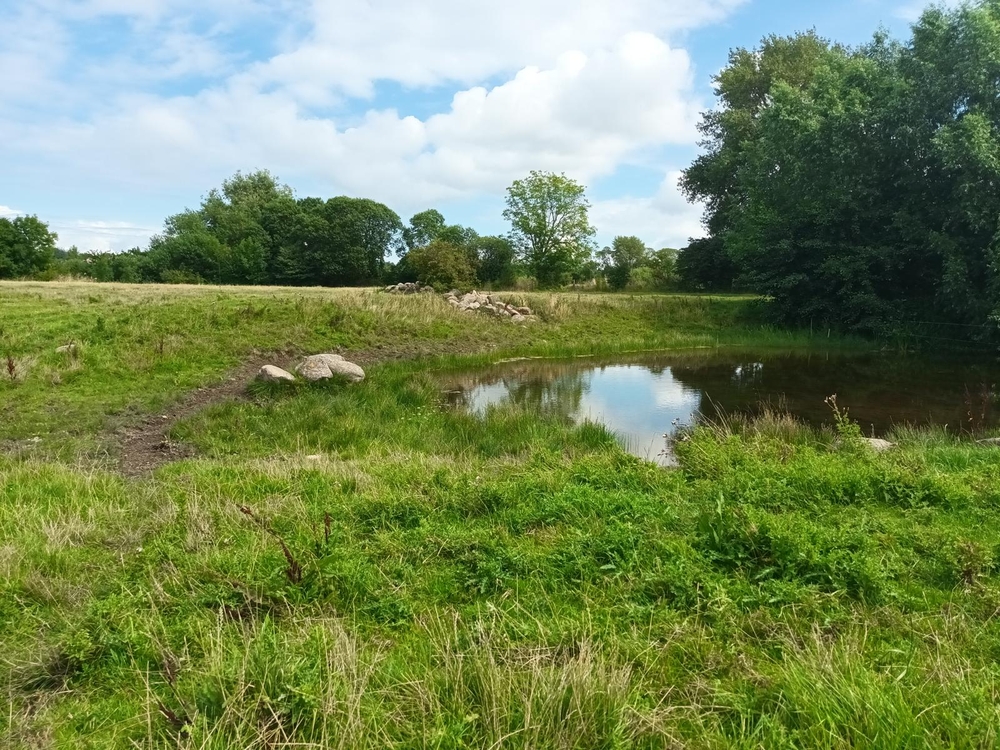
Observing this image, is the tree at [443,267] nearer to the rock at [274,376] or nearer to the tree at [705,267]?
the tree at [705,267]

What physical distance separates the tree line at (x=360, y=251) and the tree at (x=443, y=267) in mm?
64

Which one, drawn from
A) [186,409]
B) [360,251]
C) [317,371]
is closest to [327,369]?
[317,371]

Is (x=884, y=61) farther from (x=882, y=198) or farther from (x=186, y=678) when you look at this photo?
(x=186, y=678)

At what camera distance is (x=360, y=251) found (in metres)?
54.7

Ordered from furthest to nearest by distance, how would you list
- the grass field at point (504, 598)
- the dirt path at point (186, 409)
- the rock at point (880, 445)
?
the dirt path at point (186, 409)
the rock at point (880, 445)
the grass field at point (504, 598)

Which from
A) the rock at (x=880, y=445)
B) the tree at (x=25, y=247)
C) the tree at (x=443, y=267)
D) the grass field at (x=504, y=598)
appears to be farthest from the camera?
the tree at (x=25, y=247)

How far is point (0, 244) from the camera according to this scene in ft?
165

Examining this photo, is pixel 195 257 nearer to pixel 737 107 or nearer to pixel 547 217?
pixel 547 217

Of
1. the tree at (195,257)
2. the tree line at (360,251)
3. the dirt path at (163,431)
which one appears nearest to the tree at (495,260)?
the tree line at (360,251)

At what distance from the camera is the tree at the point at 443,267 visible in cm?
3080

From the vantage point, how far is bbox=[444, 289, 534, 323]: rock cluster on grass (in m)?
25.2

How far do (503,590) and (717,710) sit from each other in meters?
1.71

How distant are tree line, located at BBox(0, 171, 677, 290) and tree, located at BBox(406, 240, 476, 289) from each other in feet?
0.21

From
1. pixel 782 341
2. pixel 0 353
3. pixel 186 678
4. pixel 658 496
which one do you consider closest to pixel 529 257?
pixel 782 341
